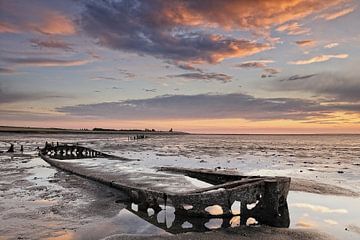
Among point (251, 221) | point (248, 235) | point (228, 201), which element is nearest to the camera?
point (248, 235)

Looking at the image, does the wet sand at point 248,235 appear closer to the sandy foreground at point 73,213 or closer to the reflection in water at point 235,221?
the sandy foreground at point 73,213

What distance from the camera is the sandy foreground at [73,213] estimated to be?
10.2m

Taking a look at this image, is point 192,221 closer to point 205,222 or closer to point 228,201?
point 205,222

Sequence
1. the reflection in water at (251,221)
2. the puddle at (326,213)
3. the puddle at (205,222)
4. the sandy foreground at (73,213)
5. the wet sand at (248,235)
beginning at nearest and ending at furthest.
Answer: the wet sand at (248,235)
the sandy foreground at (73,213)
the puddle at (205,222)
the puddle at (326,213)
the reflection in water at (251,221)

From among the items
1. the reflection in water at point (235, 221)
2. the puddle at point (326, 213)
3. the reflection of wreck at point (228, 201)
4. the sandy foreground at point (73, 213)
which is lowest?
the puddle at point (326, 213)

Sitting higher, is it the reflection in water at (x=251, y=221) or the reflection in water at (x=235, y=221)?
the reflection in water at (x=235, y=221)

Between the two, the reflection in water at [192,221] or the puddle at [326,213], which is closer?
the reflection in water at [192,221]

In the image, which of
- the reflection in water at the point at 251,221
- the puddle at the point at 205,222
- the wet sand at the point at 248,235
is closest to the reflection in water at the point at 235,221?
the puddle at the point at 205,222

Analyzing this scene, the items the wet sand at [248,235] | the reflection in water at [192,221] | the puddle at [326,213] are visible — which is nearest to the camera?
the wet sand at [248,235]

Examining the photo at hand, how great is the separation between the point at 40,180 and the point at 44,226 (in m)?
11.0

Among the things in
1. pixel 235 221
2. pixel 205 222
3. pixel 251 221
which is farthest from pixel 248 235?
pixel 251 221

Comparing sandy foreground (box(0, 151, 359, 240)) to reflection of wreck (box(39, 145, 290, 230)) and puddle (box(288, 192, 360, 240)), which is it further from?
reflection of wreck (box(39, 145, 290, 230))

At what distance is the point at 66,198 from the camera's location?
1552 cm

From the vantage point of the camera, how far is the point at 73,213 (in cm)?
1270
